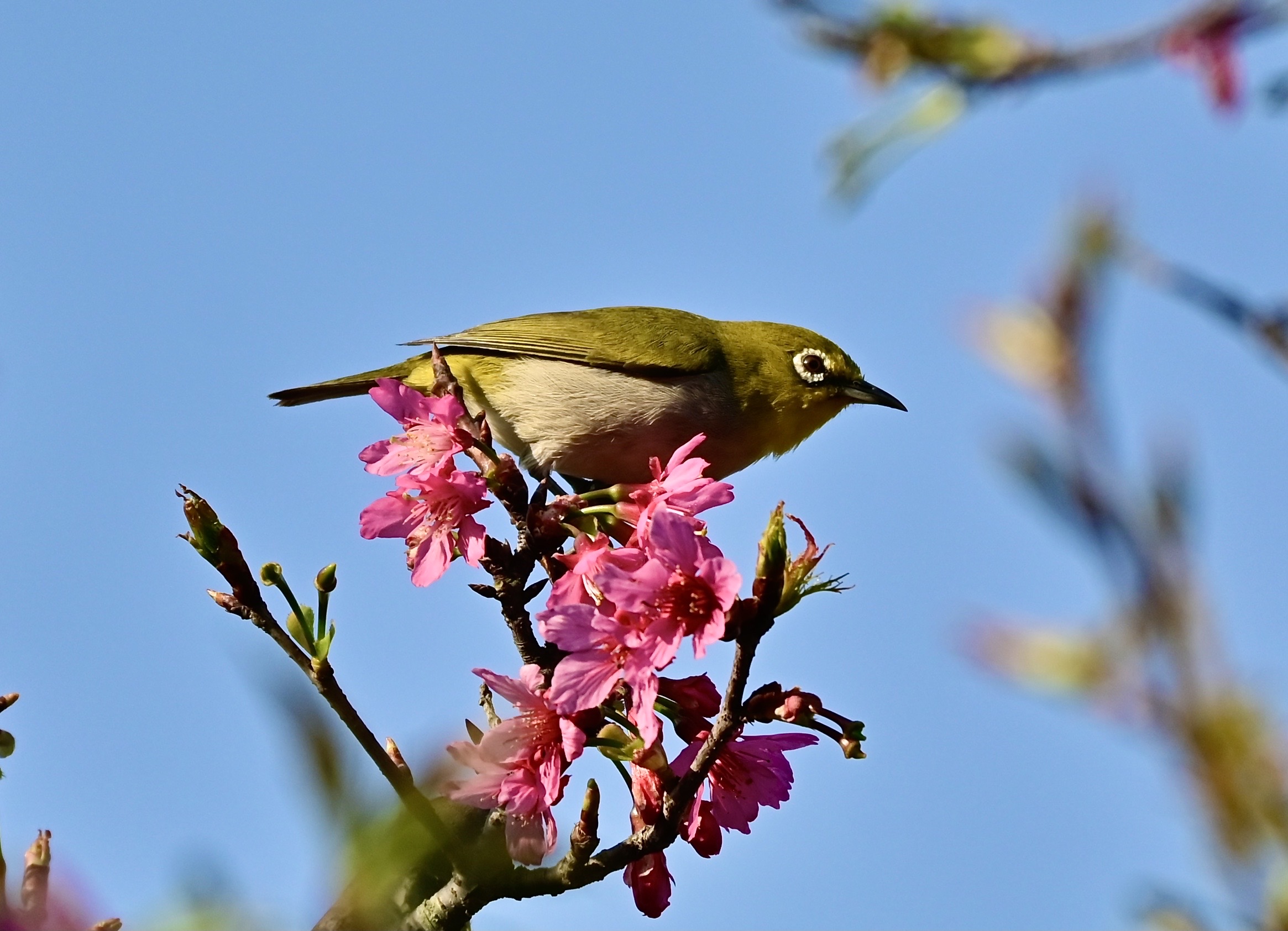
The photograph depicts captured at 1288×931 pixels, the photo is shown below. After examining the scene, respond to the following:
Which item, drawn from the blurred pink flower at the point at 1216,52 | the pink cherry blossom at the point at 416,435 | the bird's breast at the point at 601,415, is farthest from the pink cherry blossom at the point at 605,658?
the bird's breast at the point at 601,415

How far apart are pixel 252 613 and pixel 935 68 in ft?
8.19

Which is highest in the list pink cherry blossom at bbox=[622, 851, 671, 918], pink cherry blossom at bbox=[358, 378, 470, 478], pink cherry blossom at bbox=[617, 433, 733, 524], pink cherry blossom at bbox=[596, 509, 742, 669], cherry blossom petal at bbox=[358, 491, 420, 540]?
pink cherry blossom at bbox=[358, 378, 470, 478]

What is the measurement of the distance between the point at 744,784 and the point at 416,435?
5.48 feet

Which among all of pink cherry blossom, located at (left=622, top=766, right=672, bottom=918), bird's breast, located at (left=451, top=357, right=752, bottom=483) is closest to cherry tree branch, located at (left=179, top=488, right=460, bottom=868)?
pink cherry blossom, located at (left=622, top=766, right=672, bottom=918)

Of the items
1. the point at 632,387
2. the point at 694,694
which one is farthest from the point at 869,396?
the point at 694,694

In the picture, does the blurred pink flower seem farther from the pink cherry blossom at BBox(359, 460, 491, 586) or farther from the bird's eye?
the bird's eye

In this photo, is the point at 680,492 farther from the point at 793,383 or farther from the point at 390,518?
the point at 793,383

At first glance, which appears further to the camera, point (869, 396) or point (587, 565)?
point (869, 396)

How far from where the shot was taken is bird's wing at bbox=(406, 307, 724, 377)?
25.9 ft

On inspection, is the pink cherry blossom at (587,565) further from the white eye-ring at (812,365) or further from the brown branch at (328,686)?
the white eye-ring at (812,365)

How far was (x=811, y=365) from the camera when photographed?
825cm

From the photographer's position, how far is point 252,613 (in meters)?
3.78

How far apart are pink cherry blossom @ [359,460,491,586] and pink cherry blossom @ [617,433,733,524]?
502 millimetres

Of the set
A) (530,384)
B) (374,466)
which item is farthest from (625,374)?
(374,466)
